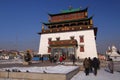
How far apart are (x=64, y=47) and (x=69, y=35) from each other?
404cm

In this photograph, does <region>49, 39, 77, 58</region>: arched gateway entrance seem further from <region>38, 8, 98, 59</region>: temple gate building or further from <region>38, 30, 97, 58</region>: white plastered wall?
<region>38, 30, 97, 58</region>: white plastered wall

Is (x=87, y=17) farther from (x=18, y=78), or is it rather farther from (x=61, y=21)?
(x=18, y=78)

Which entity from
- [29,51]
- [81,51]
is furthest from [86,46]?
[29,51]

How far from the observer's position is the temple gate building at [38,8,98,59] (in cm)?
3203

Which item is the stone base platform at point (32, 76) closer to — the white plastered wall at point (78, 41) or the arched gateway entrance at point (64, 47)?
the arched gateway entrance at point (64, 47)

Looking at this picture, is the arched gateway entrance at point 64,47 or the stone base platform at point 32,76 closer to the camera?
the stone base platform at point 32,76

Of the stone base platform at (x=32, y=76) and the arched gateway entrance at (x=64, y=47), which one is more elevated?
the arched gateway entrance at (x=64, y=47)

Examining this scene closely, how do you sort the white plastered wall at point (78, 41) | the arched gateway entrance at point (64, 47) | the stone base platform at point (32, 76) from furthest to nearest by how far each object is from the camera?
1. the white plastered wall at point (78, 41)
2. the arched gateway entrance at point (64, 47)
3. the stone base platform at point (32, 76)

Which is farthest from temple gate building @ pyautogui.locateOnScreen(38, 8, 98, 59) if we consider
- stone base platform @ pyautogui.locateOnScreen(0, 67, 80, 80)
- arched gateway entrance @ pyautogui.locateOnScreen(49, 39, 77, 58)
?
stone base platform @ pyautogui.locateOnScreen(0, 67, 80, 80)

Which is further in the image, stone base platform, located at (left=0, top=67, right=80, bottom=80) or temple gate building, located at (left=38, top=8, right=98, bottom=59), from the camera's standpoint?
temple gate building, located at (left=38, top=8, right=98, bottom=59)

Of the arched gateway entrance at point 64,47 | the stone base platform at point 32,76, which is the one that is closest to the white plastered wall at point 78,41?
the arched gateway entrance at point 64,47

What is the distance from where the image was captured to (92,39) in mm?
32500

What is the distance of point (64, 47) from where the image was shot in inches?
1268

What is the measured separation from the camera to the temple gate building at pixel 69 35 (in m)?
32.0
